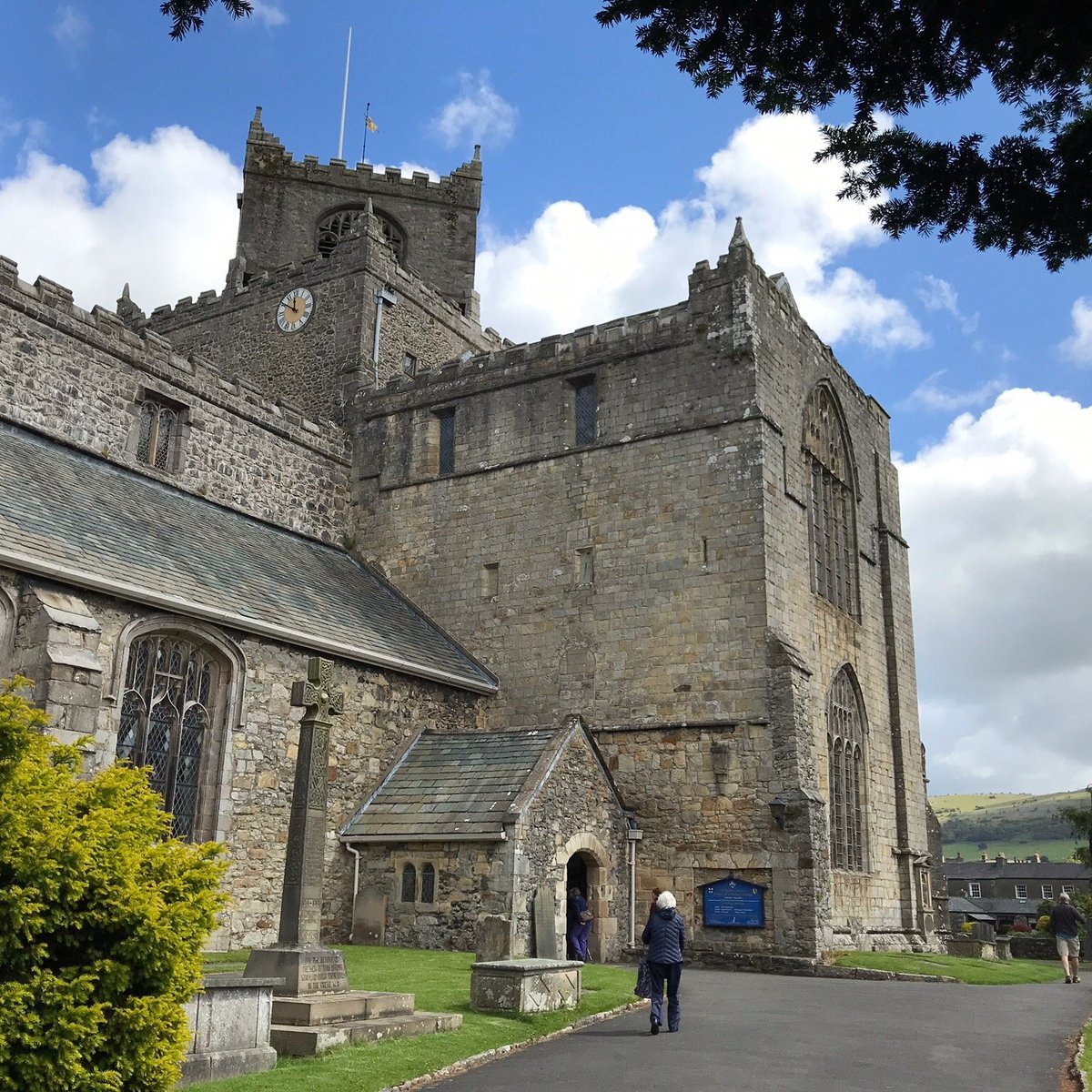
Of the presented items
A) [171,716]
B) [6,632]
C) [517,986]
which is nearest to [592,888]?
[171,716]

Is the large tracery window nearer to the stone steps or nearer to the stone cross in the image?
the stone cross

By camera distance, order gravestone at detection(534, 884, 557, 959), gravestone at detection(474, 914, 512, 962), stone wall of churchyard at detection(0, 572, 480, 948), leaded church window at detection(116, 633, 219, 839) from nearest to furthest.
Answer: gravestone at detection(474, 914, 512, 962) < stone wall of churchyard at detection(0, 572, 480, 948) < leaded church window at detection(116, 633, 219, 839) < gravestone at detection(534, 884, 557, 959)

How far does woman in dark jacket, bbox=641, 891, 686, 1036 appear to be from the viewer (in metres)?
11.1

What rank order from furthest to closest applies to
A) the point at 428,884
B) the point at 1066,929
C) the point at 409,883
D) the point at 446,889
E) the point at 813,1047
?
the point at 1066,929 < the point at 409,883 < the point at 428,884 < the point at 446,889 < the point at 813,1047

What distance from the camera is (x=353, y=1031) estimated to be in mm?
9492

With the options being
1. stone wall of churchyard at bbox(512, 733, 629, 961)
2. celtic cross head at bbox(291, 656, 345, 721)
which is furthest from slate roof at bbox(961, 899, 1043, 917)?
celtic cross head at bbox(291, 656, 345, 721)

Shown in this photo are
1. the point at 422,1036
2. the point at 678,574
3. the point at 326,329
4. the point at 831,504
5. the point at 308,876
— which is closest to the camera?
the point at 422,1036

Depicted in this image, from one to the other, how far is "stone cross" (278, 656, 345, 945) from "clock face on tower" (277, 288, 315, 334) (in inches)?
754

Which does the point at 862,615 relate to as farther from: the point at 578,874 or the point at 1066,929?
the point at 578,874

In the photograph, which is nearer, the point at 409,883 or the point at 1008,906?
the point at 409,883

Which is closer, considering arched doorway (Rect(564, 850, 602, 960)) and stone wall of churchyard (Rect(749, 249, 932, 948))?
arched doorway (Rect(564, 850, 602, 960))

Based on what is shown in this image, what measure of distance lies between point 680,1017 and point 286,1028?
4726 mm

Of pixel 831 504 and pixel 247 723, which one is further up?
pixel 831 504

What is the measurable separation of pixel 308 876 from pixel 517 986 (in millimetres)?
2470
